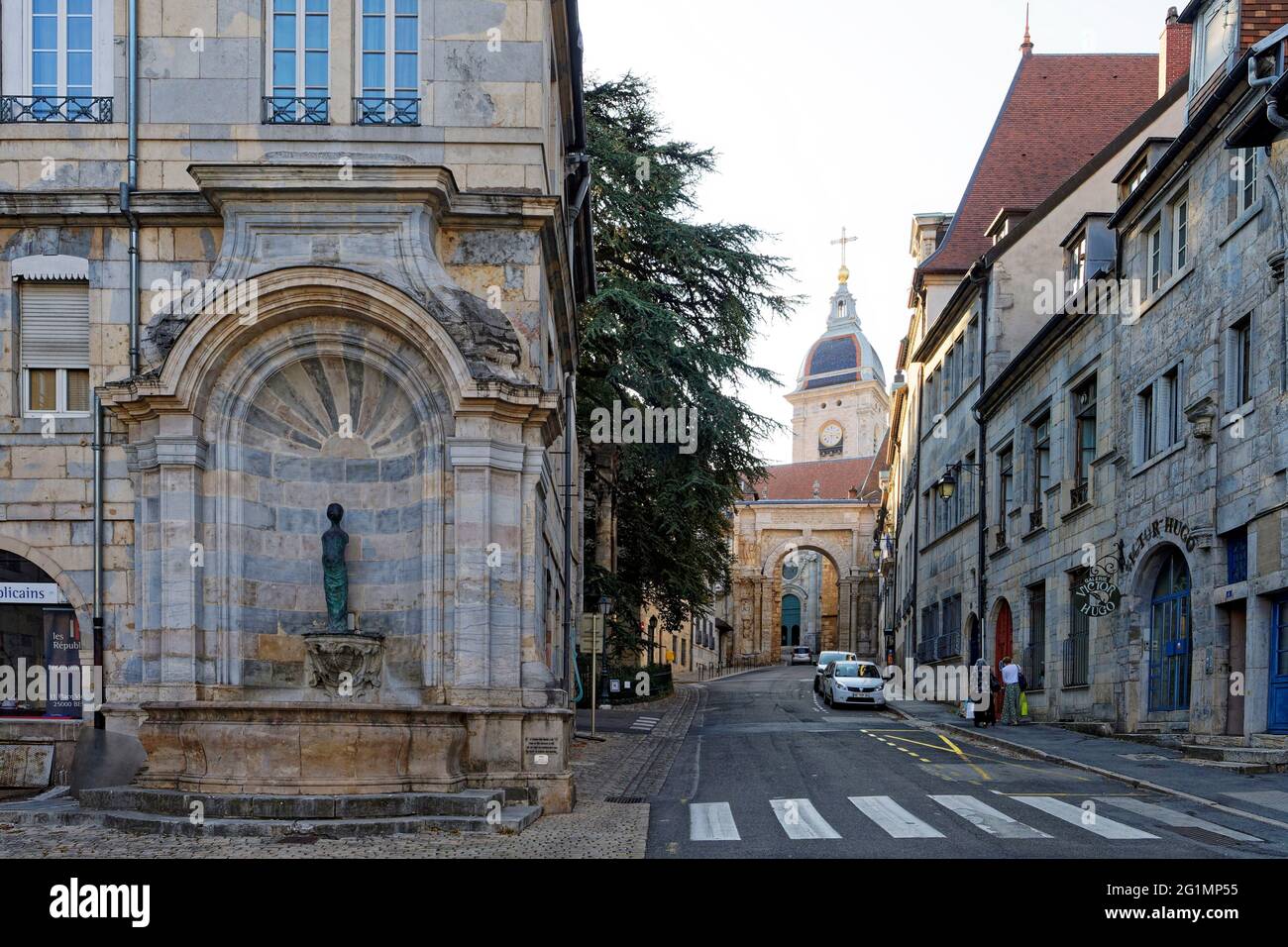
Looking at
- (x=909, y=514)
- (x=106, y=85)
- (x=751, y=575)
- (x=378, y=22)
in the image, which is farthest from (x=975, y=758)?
(x=751, y=575)

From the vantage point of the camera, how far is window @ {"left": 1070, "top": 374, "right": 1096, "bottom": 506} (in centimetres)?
2652

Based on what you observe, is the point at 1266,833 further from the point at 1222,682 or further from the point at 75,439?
the point at 75,439

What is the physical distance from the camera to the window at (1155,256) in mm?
22812

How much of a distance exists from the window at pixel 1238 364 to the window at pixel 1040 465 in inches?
374

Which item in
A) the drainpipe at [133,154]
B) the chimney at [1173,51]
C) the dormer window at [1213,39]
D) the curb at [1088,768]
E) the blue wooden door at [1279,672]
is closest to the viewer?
the curb at [1088,768]

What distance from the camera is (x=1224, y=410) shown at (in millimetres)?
19594

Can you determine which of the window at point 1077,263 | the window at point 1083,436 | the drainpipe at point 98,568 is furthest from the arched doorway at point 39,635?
the window at point 1077,263

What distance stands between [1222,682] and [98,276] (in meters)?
15.4

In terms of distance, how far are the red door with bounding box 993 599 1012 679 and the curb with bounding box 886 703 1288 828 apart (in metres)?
3.47

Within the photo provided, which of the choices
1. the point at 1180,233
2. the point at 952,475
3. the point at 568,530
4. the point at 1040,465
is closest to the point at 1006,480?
the point at 952,475

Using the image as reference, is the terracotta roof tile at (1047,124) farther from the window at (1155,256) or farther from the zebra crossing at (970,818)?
the zebra crossing at (970,818)

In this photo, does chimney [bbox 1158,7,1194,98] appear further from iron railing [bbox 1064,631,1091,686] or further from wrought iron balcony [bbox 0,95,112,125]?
wrought iron balcony [bbox 0,95,112,125]

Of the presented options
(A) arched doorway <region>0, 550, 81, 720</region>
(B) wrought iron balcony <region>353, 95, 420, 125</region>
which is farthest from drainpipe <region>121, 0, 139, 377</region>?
(A) arched doorway <region>0, 550, 81, 720</region>

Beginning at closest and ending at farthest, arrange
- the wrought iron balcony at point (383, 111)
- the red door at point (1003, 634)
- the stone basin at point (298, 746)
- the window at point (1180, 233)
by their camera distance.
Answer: the stone basin at point (298, 746) < the wrought iron balcony at point (383, 111) < the window at point (1180, 233) < the red door at point (1003, 634)
